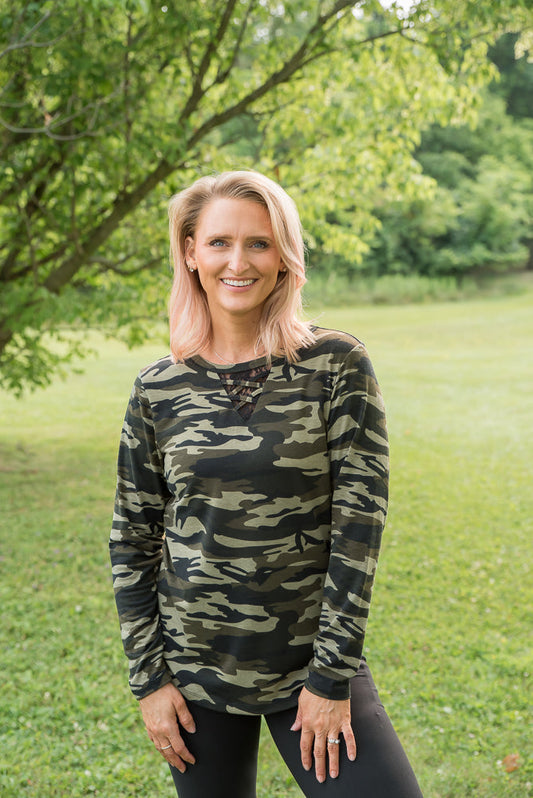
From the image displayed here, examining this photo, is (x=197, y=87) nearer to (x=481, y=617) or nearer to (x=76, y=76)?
(x=76, y=76)

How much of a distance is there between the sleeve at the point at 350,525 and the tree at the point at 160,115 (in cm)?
415

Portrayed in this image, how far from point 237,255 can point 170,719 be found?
45.5 inches

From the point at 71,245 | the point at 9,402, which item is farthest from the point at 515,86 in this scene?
the point at 71,245

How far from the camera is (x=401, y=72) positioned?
25.1ft

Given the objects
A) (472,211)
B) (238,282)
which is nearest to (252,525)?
(238,282)

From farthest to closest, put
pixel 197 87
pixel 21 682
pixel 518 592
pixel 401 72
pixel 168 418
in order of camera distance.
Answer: pixel 401 72 < pixel 197 87 < pixel 518 592 < pixel 21 682 < pixel 168 418

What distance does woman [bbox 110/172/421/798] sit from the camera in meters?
1.74

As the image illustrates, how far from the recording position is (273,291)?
6.52ft

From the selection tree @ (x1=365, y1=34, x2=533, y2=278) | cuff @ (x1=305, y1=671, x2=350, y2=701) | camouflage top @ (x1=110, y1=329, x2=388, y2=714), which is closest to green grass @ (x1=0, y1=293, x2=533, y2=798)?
camouflage top @ (x1=110, y1=329, x2=388, y2=714)

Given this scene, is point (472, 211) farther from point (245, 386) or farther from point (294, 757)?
point (294, 757)

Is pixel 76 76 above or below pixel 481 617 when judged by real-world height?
above

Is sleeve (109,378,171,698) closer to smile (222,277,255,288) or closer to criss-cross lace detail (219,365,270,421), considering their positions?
criss-cross lace detail (219,365,270,421)

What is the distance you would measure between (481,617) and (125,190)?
4802 millimetres

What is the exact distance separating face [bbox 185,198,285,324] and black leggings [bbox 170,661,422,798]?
96 centimetres
